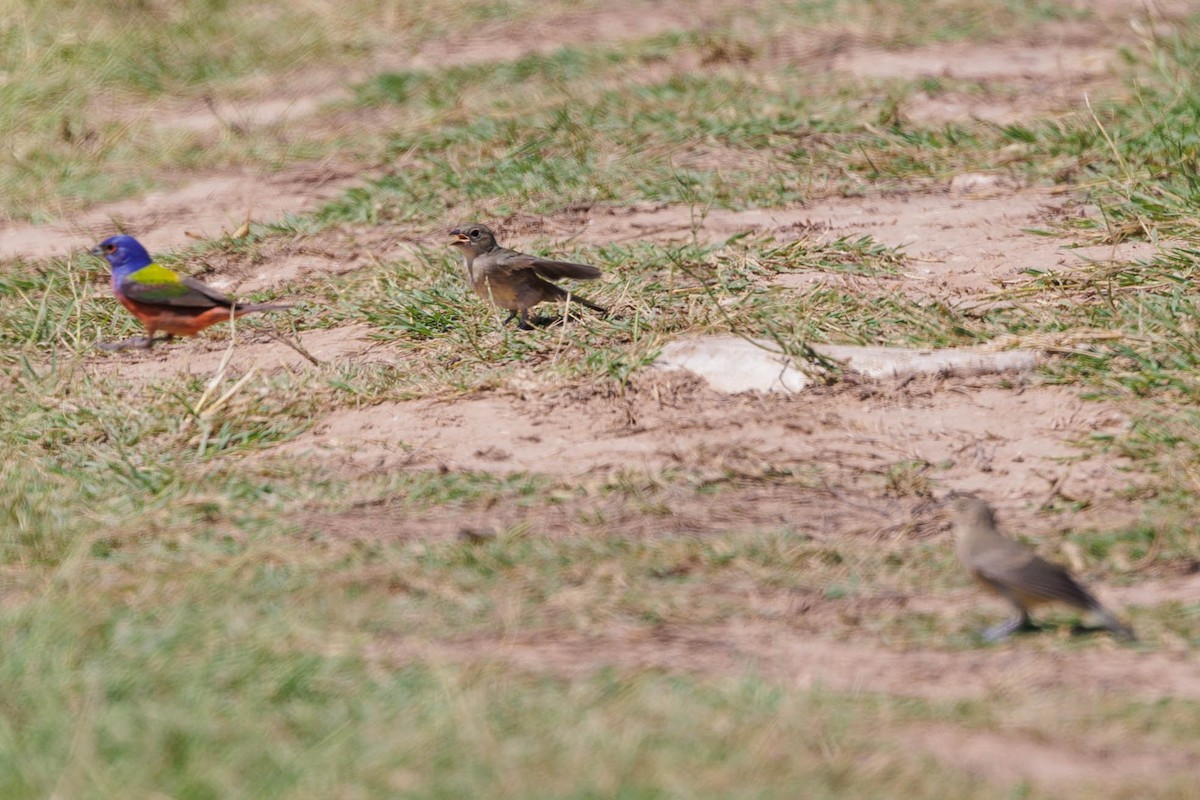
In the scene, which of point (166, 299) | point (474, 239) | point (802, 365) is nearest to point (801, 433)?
point (802, 365)

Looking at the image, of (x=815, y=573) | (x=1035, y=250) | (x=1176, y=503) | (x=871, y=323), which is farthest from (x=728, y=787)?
(x=1035, y=250)

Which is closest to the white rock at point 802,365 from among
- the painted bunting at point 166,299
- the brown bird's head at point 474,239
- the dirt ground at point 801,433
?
the dirt ground at point 801,433

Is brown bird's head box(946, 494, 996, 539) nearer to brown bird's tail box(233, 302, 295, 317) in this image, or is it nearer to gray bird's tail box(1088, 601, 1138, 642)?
gray bird's tail box(1088, 601, 1138, 642)

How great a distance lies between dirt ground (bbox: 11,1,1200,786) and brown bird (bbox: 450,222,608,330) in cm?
54

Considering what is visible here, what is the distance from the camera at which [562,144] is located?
29.5ft

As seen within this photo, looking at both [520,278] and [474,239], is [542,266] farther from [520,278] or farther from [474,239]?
[474,239]

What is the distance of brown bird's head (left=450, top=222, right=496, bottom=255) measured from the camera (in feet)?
23.5

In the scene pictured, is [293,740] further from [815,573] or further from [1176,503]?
[1176,503]

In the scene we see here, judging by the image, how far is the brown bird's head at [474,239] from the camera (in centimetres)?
716

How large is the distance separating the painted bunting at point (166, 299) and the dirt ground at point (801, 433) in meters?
0.20

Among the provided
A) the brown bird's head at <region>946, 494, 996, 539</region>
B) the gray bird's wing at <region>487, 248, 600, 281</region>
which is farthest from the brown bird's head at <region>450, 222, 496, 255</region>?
the brown bird's head at <region>946, 494, 996, 539</region>

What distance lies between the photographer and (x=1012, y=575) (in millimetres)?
4281

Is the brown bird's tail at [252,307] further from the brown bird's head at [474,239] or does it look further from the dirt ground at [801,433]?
the brown bird's head at [474,239]

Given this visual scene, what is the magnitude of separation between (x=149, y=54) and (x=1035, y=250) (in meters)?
6.76
